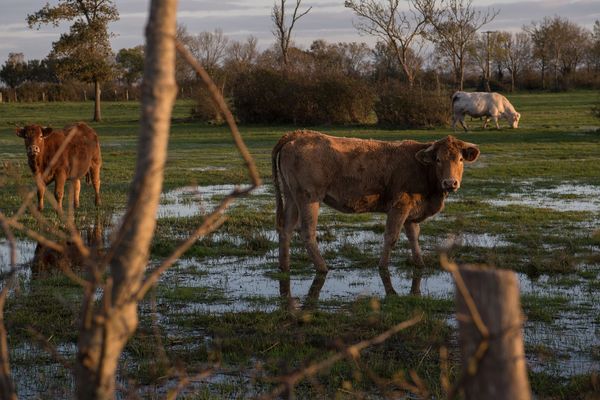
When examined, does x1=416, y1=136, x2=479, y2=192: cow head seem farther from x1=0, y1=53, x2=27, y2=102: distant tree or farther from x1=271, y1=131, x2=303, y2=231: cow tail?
x1=0, y1=53, x2=27, y2=102: distant tree

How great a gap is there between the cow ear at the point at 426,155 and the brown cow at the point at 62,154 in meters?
6.31

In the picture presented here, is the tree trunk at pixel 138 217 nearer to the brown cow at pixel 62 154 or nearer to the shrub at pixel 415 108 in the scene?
the brown cow at pixel 62 154

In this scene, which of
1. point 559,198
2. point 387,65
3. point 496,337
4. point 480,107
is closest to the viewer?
point 496,337

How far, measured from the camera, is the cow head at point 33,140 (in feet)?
46.6

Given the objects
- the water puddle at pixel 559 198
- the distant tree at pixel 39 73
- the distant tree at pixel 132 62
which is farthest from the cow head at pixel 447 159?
the distant tree at pixel 39 73

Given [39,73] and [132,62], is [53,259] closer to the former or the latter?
[132,62]

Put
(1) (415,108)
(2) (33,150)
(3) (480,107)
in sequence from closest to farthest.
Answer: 1. (2) (33,150)
2. (3) (480,107)
3. (1) (415,108)

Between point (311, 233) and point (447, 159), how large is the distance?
1844 mm

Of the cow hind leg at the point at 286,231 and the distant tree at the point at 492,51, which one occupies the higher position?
the distant tree at the point at 492,51

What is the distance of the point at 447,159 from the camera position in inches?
390

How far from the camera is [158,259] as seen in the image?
34.8 feet

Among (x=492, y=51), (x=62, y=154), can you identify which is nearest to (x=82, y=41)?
(x=62, y=154)

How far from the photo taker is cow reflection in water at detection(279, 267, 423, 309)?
27.1 ft

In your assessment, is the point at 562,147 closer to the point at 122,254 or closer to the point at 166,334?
the point at 166,334
